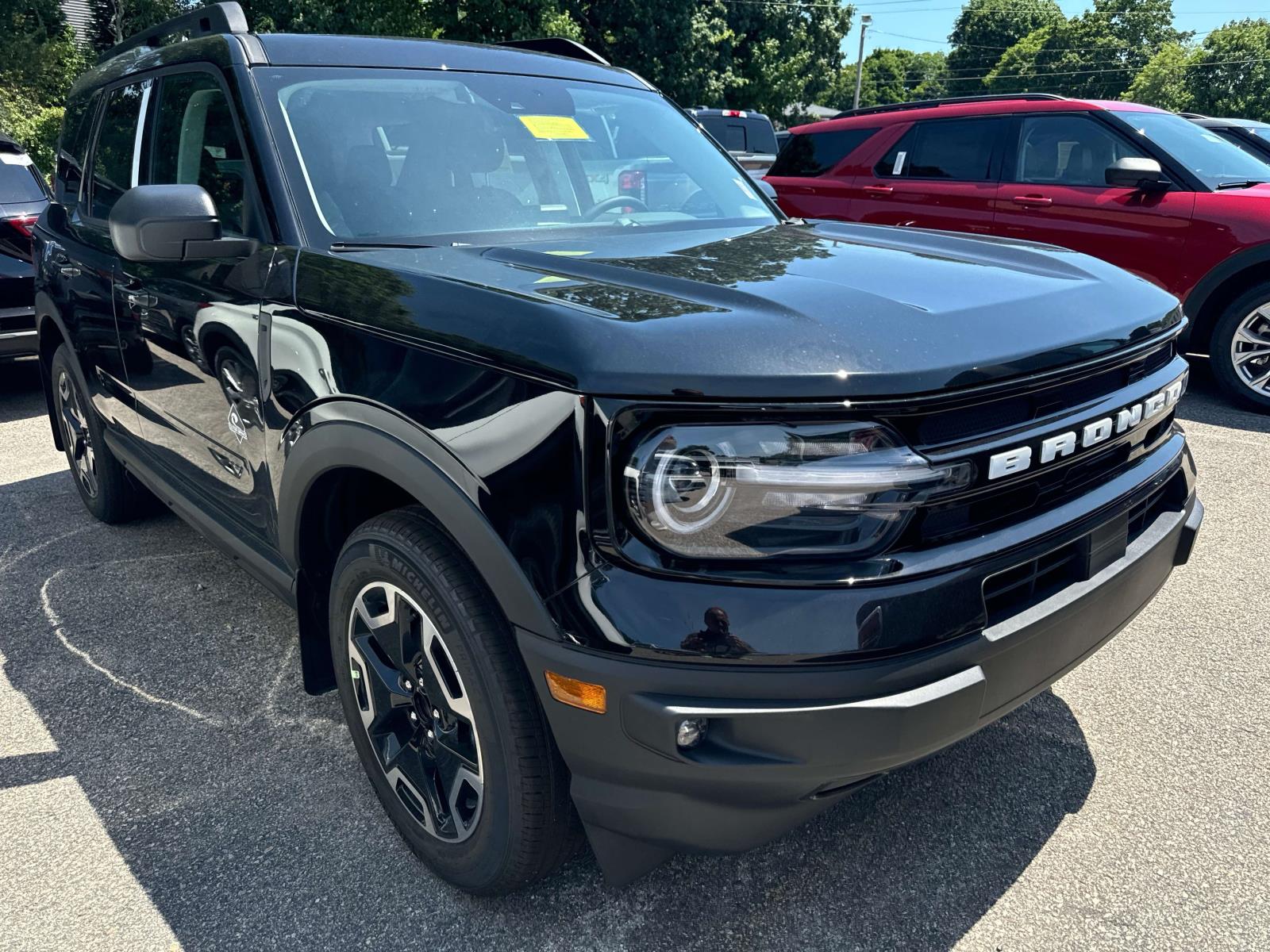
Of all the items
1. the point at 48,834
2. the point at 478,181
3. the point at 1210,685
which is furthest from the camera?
the point at 1210,685

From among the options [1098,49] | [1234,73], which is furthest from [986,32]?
[1234,73]

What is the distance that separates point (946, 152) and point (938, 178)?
197 mm

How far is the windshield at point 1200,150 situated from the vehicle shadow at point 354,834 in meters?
4.84

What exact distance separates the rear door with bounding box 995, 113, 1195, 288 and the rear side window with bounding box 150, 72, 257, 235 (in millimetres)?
5280

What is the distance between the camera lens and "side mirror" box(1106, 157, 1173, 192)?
5.68m

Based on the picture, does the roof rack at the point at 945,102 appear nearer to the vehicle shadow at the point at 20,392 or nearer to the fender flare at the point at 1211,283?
the fender flare at the point at 1211,283

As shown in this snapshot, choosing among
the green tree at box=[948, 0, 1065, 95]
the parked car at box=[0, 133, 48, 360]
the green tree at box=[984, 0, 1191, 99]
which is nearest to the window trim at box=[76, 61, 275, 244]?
the parked car at box=[0, 133, 48, 360]

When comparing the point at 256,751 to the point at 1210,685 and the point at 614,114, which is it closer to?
the point at 614,114

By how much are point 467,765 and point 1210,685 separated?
7.48ft

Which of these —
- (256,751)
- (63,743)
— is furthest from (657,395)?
(63,743)

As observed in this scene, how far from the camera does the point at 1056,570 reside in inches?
70.5

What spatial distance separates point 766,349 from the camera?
60.4 inches

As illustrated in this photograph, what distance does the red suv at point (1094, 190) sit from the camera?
5699 mm

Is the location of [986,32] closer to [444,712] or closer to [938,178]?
[938,178]
